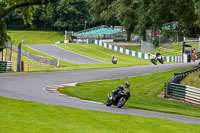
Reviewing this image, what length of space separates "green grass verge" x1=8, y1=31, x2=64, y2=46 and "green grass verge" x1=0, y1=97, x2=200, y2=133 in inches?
3292

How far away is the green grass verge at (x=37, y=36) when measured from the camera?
99500 mm

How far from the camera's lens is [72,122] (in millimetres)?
13531

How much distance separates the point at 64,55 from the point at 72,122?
48402 mm

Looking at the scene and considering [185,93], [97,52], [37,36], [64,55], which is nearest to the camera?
[185,93]

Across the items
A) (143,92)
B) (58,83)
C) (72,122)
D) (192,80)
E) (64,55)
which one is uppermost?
(72,122)

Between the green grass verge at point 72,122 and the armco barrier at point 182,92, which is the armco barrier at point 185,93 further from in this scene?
the green grass verge at point 72,122

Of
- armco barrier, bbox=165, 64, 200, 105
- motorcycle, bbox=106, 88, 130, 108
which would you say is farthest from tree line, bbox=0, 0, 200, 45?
motorcycle, bbox=106, 88, 130, 108

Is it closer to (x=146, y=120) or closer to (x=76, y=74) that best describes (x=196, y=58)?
(x=76, y=74)

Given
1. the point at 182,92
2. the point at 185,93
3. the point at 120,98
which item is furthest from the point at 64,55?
the point at 120,98

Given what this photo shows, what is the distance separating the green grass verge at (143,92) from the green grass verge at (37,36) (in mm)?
69188

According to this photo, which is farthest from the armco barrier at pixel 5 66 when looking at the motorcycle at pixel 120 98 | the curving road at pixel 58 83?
the motorcycle at pixel 120 98

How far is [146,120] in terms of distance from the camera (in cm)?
1505

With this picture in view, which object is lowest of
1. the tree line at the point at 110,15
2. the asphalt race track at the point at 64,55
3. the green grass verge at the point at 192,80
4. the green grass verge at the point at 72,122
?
the asphalt race track at the point at 64,55

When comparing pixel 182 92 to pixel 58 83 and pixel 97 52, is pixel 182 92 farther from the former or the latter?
pixel 97 52
